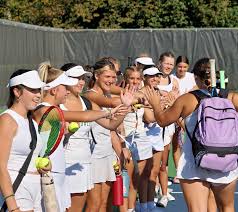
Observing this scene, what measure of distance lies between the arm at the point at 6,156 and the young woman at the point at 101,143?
8.18 ft

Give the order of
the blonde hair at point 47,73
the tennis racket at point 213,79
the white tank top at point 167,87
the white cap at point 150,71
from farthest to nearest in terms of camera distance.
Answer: the white tank top at point 167,87 < the white cap at point 150,71 < the tennis racket at point 213,79 < the blonde hair at point 47,73

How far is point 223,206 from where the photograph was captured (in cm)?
743

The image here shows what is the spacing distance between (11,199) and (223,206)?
7.17 feet

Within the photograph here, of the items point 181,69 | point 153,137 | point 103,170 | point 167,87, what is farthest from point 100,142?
point 181,69

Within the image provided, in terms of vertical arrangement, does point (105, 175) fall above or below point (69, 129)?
below

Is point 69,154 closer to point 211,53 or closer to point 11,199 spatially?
point 11,199

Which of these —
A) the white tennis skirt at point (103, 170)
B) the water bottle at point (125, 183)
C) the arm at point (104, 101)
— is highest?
the arm at point (104, 101)

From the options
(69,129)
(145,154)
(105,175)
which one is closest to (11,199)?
(69,129)

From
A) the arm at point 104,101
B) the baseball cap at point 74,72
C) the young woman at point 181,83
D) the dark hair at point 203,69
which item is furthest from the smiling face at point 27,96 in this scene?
the young woman at point 181,83

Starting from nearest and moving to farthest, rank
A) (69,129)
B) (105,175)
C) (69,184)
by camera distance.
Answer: (69,129)
(69,184)
(105,175)

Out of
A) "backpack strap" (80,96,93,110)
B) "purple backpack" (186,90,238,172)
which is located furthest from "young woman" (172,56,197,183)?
"purple backpack" (186,90,238,172)

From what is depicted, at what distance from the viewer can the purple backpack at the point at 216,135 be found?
7.03m

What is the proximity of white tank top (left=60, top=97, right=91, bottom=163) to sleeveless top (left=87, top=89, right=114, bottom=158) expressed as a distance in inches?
25.1

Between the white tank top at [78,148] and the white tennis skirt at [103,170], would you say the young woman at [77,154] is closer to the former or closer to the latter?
the white tank top at [78,148]
